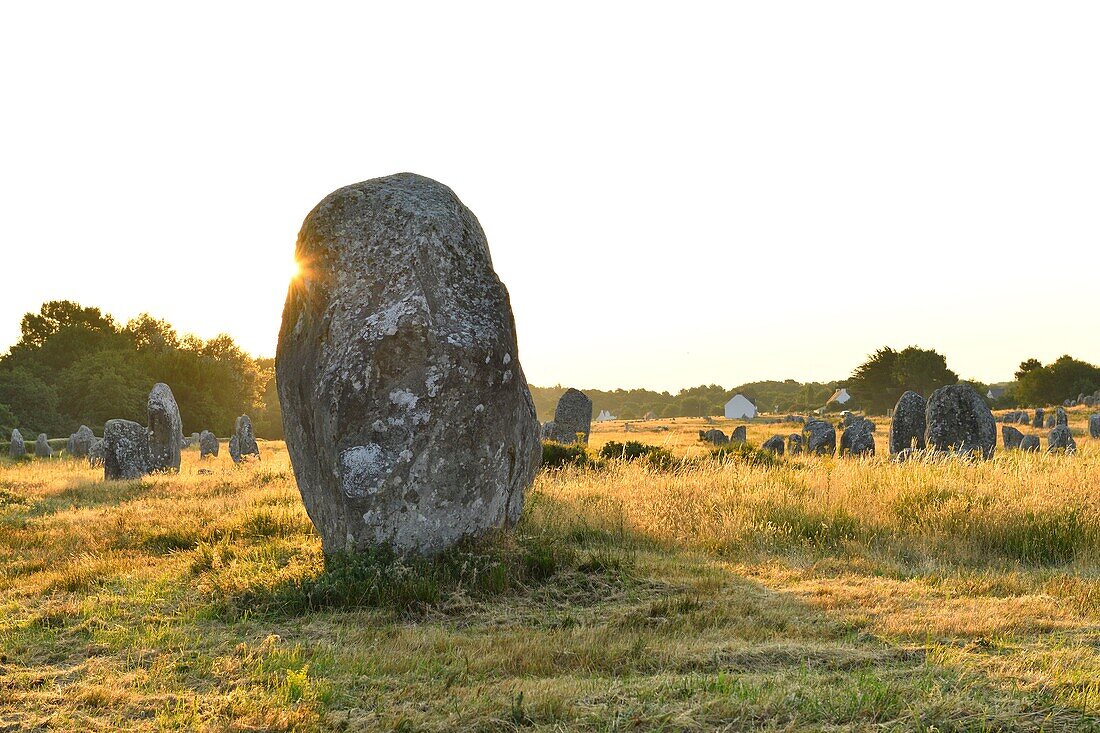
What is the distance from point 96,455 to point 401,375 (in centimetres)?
2337

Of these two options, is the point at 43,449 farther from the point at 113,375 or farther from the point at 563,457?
the point at 563,457

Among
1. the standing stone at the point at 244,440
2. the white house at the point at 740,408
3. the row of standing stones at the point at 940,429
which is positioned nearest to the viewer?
the row of standing stones at the point at 940,429

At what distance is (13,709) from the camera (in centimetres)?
499

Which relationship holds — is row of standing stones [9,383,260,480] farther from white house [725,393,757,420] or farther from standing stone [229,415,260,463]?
white house [725,393,757,420]

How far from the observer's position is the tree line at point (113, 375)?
51.3 meters

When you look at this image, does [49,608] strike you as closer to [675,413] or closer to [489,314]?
[489,314]

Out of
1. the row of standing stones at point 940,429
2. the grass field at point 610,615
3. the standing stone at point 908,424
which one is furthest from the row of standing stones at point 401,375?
the standing stone at point 908,424

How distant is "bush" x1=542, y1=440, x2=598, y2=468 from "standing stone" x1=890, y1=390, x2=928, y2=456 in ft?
23.1

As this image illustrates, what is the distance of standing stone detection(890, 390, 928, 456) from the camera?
19688 millimetres

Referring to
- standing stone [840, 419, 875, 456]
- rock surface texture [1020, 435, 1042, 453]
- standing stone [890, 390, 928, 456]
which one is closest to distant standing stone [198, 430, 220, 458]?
standing stone [840, 419, 875, 456]

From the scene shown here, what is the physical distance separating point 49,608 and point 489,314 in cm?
448

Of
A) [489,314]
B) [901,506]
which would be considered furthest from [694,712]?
[901,506]

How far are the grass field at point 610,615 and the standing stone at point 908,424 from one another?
7538mm

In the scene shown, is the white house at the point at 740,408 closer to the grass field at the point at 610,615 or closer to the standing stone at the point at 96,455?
the standing stone at the point at 96,455
